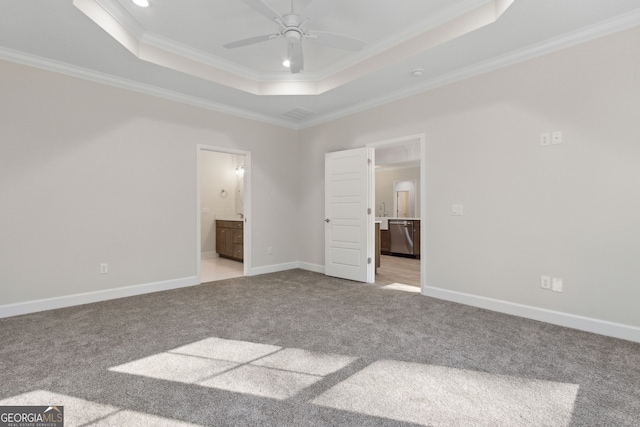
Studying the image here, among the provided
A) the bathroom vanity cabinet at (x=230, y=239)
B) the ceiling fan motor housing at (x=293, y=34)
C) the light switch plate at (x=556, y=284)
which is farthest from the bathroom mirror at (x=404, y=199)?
the ceiling fan motor housing at (x=293, y=34)

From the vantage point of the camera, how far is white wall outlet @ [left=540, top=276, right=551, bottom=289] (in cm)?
297

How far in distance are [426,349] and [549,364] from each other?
0.84m

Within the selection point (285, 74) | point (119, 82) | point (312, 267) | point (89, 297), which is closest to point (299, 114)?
point (285, 74)

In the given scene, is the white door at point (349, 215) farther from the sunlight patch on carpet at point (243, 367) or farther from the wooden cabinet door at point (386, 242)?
the wooden cabinet door at point (386, 242)

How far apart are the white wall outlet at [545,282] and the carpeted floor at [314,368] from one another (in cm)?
42

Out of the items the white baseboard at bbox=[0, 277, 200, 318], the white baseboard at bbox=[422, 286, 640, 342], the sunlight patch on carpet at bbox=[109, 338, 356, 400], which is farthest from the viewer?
the white baseboard at bbox=[0, 277, 200, 318]

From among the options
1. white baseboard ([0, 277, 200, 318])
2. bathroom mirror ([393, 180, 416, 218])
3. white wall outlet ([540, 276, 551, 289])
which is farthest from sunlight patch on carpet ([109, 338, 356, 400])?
bathroom mirror ([393, 180, 416, 218])

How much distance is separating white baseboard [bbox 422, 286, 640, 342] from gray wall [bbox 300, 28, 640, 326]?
5cm

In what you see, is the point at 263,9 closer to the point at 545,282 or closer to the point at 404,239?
the point at 545,282

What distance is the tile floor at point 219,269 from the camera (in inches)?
198

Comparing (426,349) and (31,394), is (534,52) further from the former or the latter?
(31,394)

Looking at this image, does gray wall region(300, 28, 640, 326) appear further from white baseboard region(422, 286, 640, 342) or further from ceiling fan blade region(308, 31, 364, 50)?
ceiling fan blade region(308, 31, 364, 50)

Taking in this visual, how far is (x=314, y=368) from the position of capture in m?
2.07

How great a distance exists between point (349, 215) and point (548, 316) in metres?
2.80
